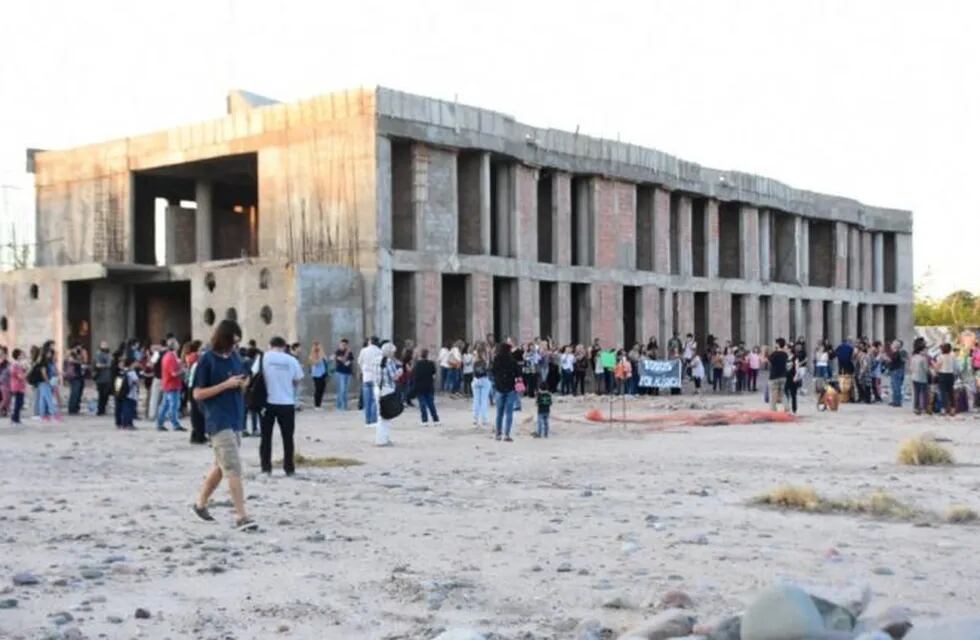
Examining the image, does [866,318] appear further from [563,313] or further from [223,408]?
[223,408]

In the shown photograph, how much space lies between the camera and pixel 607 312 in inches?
1713

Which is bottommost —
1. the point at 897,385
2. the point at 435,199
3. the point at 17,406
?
the point at 17,406

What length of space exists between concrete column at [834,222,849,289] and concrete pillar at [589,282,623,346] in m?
17.7

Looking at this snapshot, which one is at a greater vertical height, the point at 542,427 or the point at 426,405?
the point at 426,405

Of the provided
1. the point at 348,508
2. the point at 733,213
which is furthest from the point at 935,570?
the point at 733,213

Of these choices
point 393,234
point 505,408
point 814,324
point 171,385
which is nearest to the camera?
point 505,408

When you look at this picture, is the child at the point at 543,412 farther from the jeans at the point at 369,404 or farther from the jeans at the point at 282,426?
the jeans at the point at 282,426

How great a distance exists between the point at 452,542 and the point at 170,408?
13492 mm

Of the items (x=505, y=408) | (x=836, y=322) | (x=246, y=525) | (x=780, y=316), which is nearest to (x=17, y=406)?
(x=505, y=408)

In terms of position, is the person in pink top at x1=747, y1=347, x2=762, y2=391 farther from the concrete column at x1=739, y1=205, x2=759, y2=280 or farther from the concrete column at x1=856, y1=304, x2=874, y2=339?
the concrete column at x1=856, y1=304, x2=874, y2=339

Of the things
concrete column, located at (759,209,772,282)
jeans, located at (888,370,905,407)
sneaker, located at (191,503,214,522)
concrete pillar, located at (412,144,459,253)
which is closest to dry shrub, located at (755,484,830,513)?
sneaker, located at (191,503,214,522)

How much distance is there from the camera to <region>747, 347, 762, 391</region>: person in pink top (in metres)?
39.8

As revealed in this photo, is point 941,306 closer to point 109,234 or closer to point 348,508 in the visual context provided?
point 109,234

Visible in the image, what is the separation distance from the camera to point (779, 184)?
5334 centimetres
